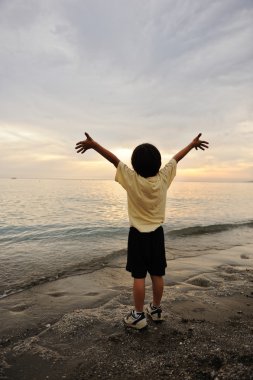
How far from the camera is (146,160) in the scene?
4059mm

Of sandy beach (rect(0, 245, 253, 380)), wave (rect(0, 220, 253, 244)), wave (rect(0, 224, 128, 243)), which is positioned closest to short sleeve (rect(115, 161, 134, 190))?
sandy beach (rect(0, 245, 253, 380))

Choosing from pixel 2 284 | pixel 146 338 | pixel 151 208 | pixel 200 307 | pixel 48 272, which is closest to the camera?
pixel 146 338

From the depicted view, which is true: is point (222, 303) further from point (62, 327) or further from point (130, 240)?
point (62, 327)

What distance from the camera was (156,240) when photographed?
4.18 metres

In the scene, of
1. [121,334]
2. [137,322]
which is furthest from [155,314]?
[121,334]

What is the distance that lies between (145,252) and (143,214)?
520 mm

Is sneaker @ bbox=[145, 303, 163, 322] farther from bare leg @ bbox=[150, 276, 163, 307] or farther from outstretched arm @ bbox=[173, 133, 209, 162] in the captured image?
outstretched arm @ bbox=[173, 133, 209, 162]

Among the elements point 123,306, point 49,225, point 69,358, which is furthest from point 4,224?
point 69,358

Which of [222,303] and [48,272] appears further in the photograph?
[48,272]

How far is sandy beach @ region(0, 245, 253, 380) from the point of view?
316 cm

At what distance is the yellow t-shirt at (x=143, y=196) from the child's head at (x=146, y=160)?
8 centimetres

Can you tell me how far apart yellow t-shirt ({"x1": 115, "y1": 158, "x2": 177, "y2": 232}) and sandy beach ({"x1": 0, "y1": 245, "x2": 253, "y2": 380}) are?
57.3 inches

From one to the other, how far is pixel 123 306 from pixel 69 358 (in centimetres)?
179

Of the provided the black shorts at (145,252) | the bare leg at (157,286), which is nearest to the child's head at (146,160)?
the black shorts at (145,252)
